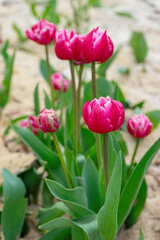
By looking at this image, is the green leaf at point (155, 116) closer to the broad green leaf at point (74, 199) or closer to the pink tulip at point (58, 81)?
the pink tulip at point (58, 81)

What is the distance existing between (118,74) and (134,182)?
1573 mm

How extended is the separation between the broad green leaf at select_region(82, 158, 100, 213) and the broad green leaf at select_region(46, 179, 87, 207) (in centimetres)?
8

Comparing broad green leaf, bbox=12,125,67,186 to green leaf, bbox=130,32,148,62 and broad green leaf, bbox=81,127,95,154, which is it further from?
green leaf, bbox=130,32,148,62

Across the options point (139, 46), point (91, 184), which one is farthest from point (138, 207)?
point (139, 46)

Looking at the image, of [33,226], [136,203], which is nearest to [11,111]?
[33,226]

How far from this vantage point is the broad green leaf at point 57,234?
1.25 meters

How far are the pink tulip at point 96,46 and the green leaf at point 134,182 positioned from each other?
1.00ft

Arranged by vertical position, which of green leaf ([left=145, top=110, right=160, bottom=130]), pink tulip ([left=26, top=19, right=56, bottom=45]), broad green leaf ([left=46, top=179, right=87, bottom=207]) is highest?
pink tulip ([left=26, top=19, right=56, bottom=45])

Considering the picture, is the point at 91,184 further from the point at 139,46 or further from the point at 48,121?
the point at 139,46

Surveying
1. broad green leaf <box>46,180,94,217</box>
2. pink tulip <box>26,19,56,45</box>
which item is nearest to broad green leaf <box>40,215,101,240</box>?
broad green leaf <box>46,180,94,217</box>

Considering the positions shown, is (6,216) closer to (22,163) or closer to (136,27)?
(22,163)

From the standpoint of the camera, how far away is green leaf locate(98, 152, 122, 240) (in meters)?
0.92

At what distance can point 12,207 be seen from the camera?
1.36 metres

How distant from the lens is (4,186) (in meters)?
1.33
